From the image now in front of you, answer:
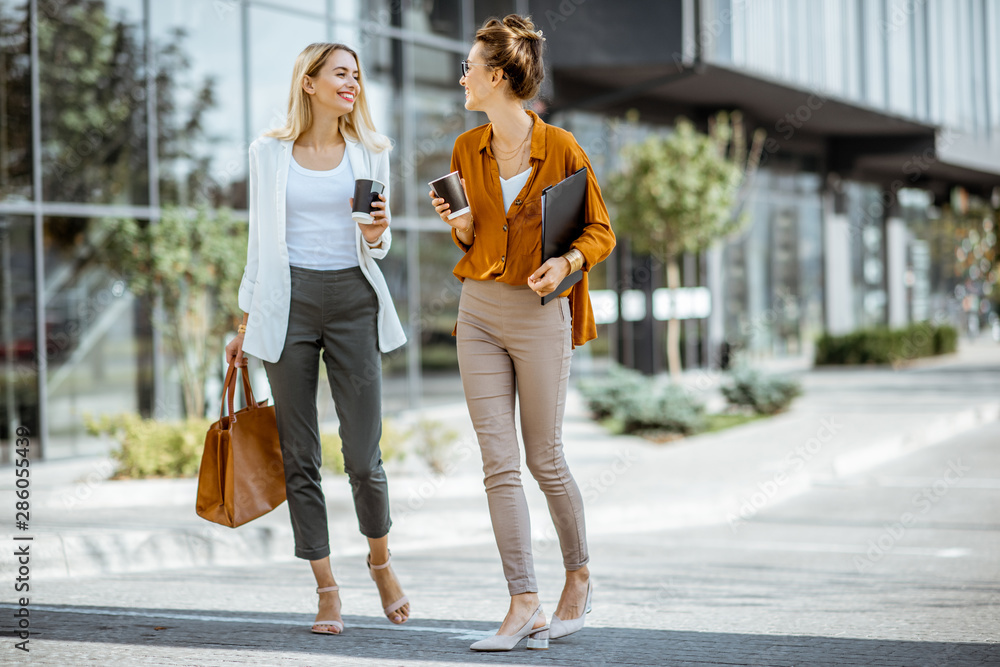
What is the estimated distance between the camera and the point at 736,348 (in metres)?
→ 21.5

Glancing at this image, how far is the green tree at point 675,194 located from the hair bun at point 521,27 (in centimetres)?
1145

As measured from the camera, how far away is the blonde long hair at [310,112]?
151 inches

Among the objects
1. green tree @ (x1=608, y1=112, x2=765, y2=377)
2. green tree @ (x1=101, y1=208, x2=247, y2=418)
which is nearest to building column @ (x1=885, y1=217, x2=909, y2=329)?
green tree @ (x1=608, y1=112, x2=765, y2=377)

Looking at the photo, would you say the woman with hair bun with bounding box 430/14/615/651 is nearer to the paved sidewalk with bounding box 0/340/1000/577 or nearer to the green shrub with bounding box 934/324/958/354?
the paved sidewalk with bounding box 0/340/1000/577

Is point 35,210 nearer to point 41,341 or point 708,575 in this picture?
point 41,341

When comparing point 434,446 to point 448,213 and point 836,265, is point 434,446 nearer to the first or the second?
point 448,213

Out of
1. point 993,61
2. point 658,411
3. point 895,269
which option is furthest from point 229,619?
point 993,61

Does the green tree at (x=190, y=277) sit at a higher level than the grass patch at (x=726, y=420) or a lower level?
higher

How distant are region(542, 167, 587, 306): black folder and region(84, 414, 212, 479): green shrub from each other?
5.19 meters

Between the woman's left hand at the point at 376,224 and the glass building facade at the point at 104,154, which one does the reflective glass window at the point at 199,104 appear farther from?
the woman's left hand at the point at 376,224

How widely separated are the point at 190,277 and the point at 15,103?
2637 mm

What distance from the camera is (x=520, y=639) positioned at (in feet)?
11.7

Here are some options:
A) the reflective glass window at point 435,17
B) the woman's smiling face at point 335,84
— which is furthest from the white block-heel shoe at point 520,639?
the reflective glass window at point 435,17

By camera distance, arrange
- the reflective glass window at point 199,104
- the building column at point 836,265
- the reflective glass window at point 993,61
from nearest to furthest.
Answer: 1. the reflective glass window at point 199,104
2. the building column at point 836,265
3. the reflective glass window at point 993,61
